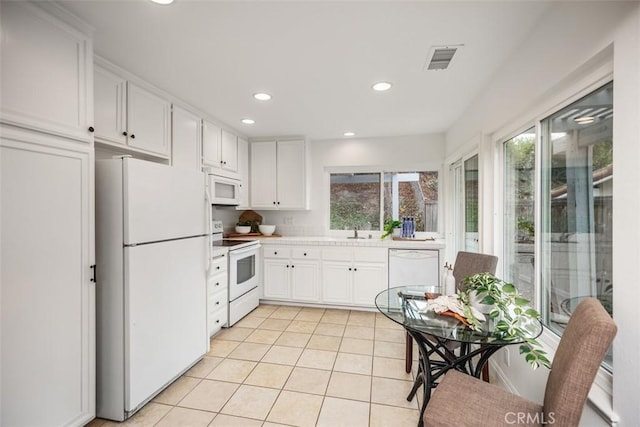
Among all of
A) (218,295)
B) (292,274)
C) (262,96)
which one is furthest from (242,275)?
(262,96)

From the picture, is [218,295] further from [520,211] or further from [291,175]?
[520,211]

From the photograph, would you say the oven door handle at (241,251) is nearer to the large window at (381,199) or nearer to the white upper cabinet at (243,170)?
the white upper cabinet at (243,170)

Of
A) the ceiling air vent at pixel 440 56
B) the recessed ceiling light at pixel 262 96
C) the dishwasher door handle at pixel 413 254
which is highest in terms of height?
the recessed ceiling light at pixel 262 96

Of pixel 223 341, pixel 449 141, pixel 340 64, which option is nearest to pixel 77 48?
pixel 340 64

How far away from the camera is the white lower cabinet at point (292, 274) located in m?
3.80

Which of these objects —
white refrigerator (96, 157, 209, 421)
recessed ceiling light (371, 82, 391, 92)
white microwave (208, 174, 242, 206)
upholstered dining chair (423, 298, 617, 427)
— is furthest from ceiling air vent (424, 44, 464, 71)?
white microwave (208, 174, 242, 206)

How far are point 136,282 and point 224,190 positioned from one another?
1.89 metres

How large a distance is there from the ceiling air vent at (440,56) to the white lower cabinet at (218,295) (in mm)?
2545

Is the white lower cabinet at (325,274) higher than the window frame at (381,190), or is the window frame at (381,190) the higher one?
the window frame at (381,190)

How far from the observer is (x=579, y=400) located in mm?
928

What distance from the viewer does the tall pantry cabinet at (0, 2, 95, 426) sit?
133 cm

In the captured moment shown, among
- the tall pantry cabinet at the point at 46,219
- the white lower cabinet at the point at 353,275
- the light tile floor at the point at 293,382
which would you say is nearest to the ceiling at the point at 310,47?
the tall pantry cabinet at the point at 46,219

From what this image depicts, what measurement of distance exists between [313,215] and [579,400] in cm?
366

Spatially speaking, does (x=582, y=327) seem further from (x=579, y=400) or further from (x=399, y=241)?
(x=399, y=241)
